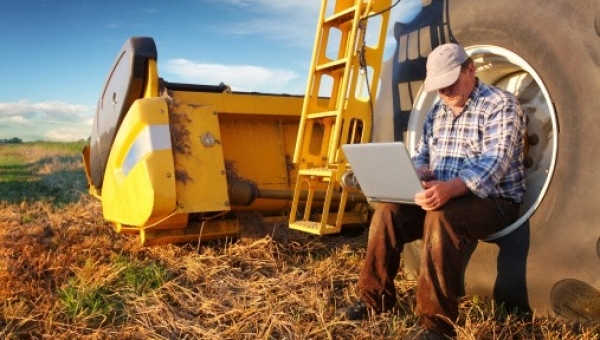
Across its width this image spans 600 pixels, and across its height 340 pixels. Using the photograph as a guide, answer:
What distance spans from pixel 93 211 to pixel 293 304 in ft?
11.7

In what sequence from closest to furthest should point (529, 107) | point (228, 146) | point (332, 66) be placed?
point (529, 107) < point (332, 66) < point (228, 146)

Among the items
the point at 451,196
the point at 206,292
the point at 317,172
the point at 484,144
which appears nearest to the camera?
the point at 451,196

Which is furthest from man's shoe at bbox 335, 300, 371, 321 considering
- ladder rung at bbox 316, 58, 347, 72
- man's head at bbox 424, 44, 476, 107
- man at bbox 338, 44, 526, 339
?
ladder rung at bbox 316, 58, 347, 72

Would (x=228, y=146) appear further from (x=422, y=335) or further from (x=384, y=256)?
(x=422, y=335)

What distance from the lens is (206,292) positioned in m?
3.43

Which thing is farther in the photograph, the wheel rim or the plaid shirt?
the wheel rim

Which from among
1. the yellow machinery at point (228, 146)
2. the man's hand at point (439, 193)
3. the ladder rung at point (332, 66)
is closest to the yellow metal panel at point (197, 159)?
the yellow machinery at point (228, 146)

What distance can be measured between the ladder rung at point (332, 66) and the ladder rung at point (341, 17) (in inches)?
11.1

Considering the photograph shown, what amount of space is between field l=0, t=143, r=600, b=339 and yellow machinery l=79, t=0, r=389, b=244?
0.79 feet

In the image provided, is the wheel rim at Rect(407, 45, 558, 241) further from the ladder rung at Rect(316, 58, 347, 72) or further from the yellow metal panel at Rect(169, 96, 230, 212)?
the yellow metal panel at Rect(169, 96, 230, 212)

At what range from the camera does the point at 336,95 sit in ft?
13.0

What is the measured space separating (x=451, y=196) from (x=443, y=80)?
23.0 inches

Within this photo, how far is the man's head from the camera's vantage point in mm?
2844

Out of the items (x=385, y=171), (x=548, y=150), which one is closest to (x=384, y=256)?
(x=385, y=171)
